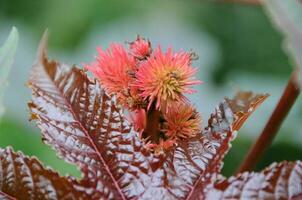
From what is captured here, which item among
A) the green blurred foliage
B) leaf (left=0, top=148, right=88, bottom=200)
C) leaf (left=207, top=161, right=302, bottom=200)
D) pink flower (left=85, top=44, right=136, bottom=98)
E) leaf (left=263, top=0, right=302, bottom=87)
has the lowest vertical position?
leaf (left=0, top=148, right=88, bottom=200)

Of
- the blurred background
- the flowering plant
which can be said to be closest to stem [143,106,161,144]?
the flowering plant

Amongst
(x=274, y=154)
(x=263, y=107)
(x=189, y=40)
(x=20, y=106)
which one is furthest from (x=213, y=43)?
(x=20, y=106)

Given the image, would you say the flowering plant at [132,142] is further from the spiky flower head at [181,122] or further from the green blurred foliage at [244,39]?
the green blurred foliage at [244,39]

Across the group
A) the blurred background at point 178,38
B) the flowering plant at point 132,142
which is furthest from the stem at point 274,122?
the blurred background at point 178,38

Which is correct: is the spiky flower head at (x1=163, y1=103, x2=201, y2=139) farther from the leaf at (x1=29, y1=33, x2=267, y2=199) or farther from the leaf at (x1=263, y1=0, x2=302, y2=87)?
the leaf at (x1=263, y1=0, x2=302, y2=87)

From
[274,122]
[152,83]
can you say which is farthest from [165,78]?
[274,122]

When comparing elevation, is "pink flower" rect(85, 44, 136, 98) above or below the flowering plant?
above

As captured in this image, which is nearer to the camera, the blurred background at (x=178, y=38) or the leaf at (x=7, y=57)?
the leaf at (x=7, y=57)
